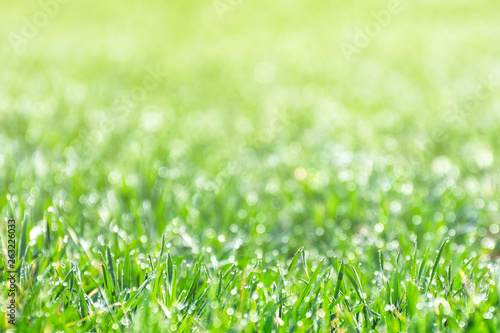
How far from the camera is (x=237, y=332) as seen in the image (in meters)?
1.24

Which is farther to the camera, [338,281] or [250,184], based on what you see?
[250,184]

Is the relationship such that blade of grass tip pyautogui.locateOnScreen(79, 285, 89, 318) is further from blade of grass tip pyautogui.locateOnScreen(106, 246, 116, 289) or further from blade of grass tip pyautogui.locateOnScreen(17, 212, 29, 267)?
blade of grass tip pyautogui.locateOnScreen(17, 212, 29, 267)

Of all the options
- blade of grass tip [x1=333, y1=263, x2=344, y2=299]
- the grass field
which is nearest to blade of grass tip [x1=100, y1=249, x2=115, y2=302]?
the grass field

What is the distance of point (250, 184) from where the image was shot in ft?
7.64

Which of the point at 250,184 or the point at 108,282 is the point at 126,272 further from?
the point at 250,184

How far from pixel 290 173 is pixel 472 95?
5.68ft

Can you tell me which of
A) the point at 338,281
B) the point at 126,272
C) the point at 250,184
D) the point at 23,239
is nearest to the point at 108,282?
the point at 126,272

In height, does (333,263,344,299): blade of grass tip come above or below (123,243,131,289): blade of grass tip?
above

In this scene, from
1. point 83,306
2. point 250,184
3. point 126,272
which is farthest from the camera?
point 250,184

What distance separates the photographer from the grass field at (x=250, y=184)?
1.37 m

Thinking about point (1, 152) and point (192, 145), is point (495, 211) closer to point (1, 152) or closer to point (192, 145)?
point (192, 145)

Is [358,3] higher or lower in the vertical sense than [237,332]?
higher

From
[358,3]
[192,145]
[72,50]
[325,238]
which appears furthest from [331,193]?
[358,3]

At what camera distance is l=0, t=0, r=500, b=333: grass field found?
1366mm
